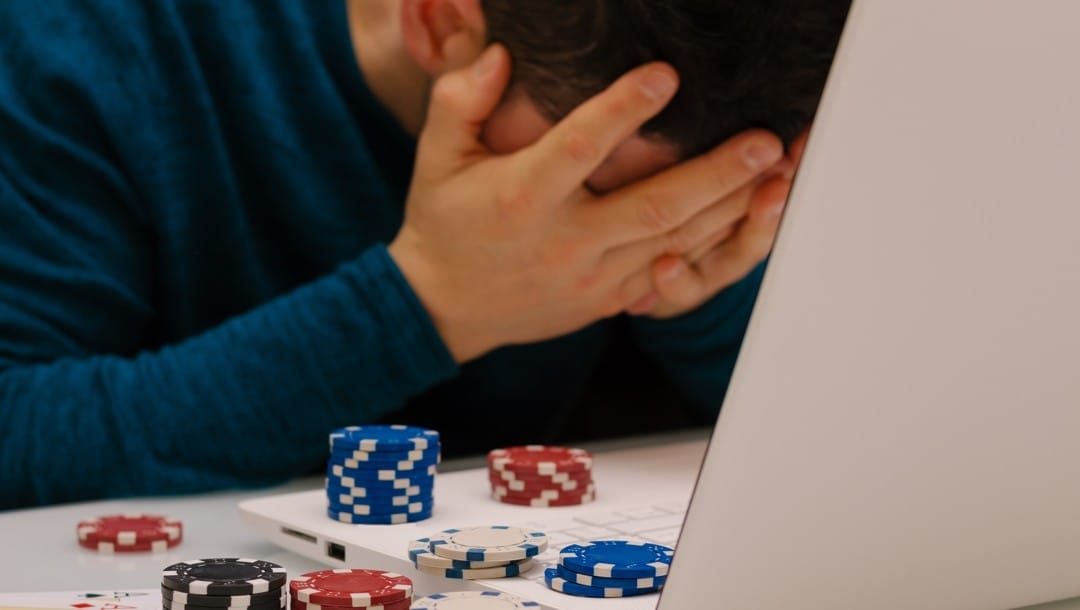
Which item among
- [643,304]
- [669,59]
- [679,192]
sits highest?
[669,59]

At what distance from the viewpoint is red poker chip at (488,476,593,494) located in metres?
0.88

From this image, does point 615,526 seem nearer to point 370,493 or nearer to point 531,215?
point 370,493

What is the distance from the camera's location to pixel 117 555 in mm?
831

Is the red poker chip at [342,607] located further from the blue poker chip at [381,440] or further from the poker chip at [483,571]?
the blue poker chip at [381,440]

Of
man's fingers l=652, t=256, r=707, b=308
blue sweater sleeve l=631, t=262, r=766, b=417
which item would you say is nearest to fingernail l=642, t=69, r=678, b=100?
man's fingers l=652, t=256, r=707, b=308

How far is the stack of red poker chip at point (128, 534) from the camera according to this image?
32.7 inches

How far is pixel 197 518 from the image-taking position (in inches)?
38.5

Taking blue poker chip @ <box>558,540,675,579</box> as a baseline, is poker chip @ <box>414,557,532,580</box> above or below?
below

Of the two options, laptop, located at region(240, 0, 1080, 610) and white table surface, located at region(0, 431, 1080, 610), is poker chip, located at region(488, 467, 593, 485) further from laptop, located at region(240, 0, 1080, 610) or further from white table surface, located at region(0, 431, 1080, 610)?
laptop, located at region(240, 0, 1080, 610)

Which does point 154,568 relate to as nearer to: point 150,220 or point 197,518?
point 197,518

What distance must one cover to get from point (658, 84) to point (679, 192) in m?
0.12

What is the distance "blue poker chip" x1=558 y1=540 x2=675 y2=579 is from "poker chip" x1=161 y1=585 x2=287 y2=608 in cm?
16

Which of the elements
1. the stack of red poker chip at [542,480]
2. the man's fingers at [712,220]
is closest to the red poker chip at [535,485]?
the stack of red poker chip at [542,480]

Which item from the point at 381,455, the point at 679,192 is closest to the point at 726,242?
the point at 679,192
